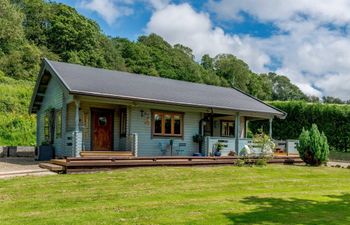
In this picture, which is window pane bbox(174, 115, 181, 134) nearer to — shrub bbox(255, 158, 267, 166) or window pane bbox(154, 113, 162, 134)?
window pane bbox(154, 113, 162, 134)

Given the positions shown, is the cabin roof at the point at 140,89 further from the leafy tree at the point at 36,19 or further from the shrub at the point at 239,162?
the leafy tree at the point at 36,19

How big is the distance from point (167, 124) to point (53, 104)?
5896mm

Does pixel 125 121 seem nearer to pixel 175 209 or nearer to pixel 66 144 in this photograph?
pixel 66 144

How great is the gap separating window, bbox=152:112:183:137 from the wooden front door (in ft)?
6.84

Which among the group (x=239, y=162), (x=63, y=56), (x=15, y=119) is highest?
(x=63, y=56)

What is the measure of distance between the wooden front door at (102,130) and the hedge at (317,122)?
52.4ft

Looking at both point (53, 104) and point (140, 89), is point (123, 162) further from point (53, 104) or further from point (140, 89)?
point (53, 104)

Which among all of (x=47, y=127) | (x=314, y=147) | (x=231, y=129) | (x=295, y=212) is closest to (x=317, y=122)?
(x=231, y=129)

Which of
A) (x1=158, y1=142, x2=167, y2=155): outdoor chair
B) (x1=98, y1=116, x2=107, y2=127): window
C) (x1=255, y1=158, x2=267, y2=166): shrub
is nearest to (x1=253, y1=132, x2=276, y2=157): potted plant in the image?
(x1=255, y1=158, x2=267, y2=166): shrub

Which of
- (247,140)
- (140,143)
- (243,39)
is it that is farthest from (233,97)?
(243,39)

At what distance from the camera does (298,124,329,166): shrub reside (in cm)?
1795

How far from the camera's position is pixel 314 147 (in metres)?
18.0

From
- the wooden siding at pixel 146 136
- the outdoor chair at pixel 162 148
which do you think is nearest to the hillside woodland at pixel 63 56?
the wooden siding at pixel 146 136

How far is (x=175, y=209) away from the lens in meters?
7.99
